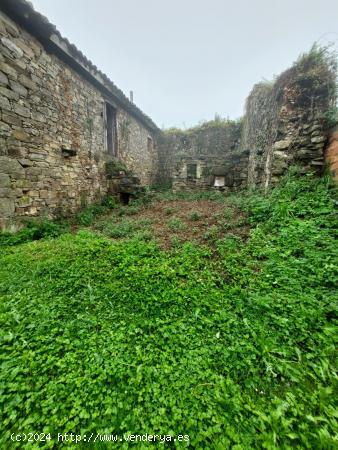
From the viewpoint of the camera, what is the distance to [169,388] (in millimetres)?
1522

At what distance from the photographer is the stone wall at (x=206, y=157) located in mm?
7594

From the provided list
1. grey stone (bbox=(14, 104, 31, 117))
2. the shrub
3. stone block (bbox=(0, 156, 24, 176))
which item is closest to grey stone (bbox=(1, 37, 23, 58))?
grey stone (bbox=(14, 104, 31, 117))

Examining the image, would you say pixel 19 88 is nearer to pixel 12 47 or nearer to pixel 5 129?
pixel 12 47

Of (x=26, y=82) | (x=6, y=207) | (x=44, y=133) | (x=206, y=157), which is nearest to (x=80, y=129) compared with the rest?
(x=44, y=133)

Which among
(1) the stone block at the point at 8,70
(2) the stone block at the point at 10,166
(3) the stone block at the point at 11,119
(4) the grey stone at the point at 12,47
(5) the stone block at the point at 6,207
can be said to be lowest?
(5) the stone block at the point at 6,207

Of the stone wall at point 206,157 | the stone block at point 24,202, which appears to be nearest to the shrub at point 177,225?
the stone block at point 24,202

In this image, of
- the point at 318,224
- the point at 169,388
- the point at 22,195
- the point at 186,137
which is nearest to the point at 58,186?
the point at 22,195

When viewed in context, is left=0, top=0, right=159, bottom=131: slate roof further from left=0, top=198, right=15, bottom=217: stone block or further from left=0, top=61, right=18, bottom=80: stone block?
left=0, top=198, right=15, bottom=217: stone block

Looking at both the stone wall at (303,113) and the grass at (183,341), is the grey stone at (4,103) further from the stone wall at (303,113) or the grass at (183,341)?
the stone wall at (303,113)

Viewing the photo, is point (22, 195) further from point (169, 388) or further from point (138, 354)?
point (169, 388)

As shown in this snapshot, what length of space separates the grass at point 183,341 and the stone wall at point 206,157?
4.59 metres

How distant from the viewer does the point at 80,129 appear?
6.45 metres

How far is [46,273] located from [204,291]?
2.26 m

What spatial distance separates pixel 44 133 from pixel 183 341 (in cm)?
574
